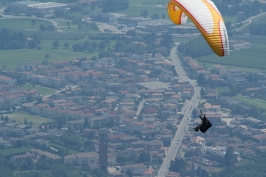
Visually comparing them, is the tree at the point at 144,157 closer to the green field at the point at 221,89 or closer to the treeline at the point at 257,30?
the green field at the point at 221,89

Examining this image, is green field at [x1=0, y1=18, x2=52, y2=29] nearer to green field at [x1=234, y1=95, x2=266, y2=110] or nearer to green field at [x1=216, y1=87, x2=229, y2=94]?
green field at [x1=216, y1=87, x2=229, y2=94]

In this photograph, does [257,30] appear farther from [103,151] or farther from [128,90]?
[103,151]

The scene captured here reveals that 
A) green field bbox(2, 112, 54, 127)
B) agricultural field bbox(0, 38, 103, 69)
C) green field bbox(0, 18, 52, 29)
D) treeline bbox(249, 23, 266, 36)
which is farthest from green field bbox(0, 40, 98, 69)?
green field bbox(2, 112, 54, 127)

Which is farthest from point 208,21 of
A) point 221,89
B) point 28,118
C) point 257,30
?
point 257,30

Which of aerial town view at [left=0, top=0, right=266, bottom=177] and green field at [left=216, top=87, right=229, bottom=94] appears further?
green field at [left=216, top=87, right=229, bottom=94]

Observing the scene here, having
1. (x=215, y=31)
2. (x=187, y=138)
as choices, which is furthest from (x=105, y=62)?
(x=215, y=31)

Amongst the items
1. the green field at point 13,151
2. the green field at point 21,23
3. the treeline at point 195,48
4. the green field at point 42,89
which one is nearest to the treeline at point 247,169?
the green field at point 13,151

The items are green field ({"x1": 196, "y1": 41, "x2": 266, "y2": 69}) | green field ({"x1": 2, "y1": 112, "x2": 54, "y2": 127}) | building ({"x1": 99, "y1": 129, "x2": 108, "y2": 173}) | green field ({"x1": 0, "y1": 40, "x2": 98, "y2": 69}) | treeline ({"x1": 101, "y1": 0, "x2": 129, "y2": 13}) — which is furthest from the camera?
treeline ({"x1": 101, "y1": 0, "x2": 129, "y2": 13})

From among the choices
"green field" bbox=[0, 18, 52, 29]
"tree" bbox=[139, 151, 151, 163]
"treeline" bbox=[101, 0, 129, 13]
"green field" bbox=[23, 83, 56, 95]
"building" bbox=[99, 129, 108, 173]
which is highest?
"building" bbox=[99, 129, 108, 173]

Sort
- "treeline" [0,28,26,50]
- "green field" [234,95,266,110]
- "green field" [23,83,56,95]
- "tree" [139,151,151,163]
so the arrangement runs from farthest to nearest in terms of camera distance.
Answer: "treeline" [0,28,26,50] → "green field" [23,83,56,95] → "green field" [234,95,266,110] → "tree" [139,151,151,163]
